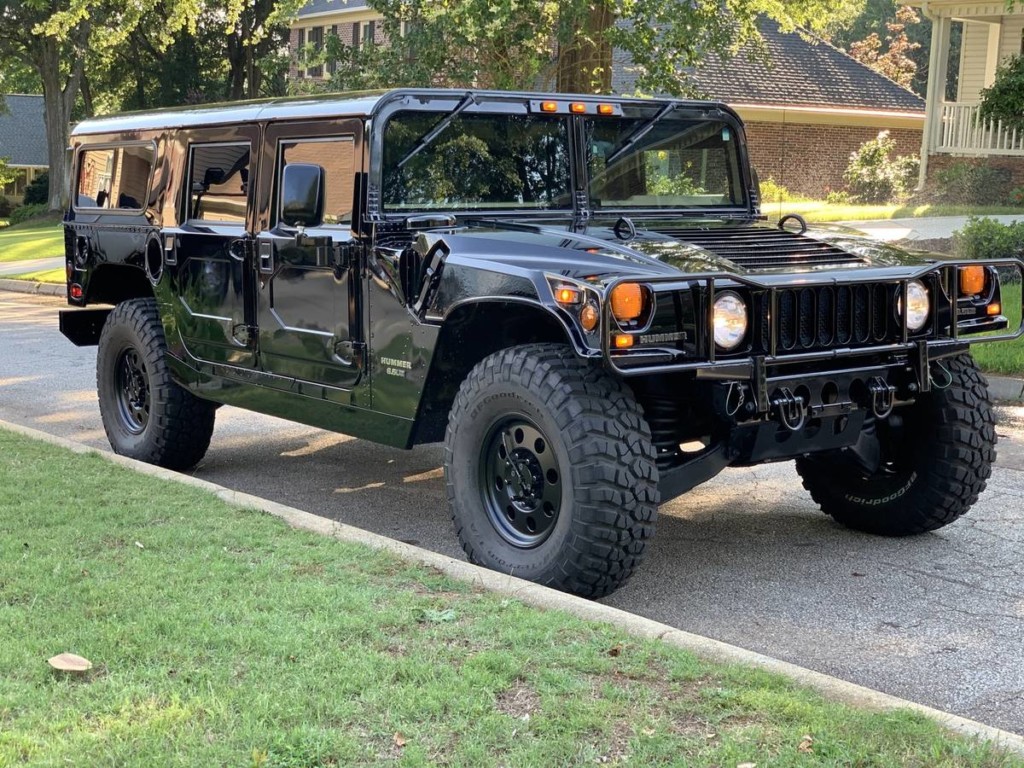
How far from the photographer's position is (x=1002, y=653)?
4566mm

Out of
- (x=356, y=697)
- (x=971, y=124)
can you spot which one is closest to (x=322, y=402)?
(x=356, y=697)

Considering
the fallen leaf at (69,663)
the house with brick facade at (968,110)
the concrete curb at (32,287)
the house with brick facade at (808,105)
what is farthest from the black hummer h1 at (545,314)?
the house with brick facade at (808,105)

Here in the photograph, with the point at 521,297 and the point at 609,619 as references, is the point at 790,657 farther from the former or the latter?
the point at 521,297

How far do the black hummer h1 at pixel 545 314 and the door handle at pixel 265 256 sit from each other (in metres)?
0.01

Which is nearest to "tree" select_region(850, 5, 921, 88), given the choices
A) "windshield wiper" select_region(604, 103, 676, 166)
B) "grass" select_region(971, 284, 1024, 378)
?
"grass" select_region(971, 284, 1024, 378)

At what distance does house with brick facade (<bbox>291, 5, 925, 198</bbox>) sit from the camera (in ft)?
104

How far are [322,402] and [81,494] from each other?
1.21 m

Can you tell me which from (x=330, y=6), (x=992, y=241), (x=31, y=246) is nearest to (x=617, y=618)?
(x=992, y=241)

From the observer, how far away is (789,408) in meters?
4.85

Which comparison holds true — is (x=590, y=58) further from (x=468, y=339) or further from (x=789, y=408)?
(x=789, y=408)

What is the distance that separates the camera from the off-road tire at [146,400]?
7426mm

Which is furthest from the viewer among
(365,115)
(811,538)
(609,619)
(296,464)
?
(296,464)

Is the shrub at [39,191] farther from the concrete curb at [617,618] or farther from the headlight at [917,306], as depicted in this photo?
the headlight at [917,306]

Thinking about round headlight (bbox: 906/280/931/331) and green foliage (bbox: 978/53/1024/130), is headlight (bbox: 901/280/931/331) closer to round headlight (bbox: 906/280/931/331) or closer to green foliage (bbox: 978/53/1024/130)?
round headlight (bbox: 906/280/931/331)
